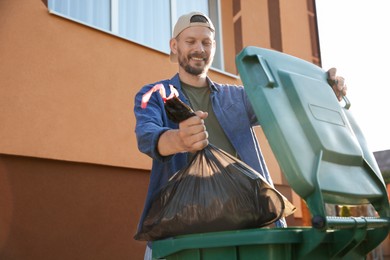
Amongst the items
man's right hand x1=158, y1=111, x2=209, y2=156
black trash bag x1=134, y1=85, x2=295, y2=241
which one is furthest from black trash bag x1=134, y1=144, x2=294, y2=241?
man's right hand x1=158, y1=111, x2=209, y2=156

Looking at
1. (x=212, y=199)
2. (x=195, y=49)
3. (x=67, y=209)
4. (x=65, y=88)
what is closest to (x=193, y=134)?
(x=212, y=199)

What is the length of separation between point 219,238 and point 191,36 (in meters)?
1.08

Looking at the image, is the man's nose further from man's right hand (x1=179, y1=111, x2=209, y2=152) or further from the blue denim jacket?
man's right hand (x1=179, y1=111, x2=209, y2=152)

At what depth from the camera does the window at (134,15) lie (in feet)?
15.0

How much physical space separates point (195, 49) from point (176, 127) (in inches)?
15.1

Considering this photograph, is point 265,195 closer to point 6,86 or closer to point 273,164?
point 6,86

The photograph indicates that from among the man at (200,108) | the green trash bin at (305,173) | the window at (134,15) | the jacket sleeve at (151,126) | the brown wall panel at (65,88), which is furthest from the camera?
the window at (134,15)

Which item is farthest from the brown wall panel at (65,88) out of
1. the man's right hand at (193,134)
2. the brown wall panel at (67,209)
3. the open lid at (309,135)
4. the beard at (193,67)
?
the open lid at (309,135)

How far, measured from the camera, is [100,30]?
4441 millimetres

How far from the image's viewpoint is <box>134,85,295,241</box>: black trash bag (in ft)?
5.12

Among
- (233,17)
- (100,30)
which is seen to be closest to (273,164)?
(233,17)

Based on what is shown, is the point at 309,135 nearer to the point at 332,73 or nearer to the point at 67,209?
the point at 332,73

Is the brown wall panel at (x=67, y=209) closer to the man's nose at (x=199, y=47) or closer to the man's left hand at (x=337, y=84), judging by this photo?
the man's nose at (x=199, y=47)

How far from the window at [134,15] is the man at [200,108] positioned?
93.0 inches
